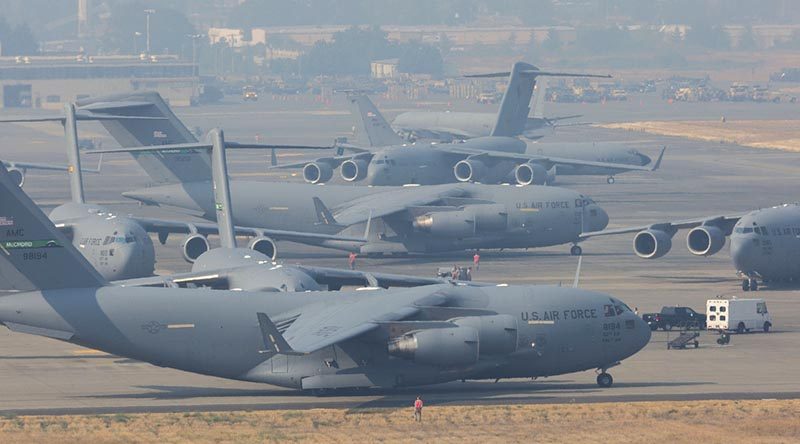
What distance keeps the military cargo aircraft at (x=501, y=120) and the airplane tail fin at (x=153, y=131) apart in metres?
36.1

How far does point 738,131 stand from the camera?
7195 inches

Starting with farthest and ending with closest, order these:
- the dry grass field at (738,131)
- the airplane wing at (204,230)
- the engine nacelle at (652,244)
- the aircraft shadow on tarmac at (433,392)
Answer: the dry grass field at (738,131) < the engine nacelle at (652,244) < the airplane wing at (204,230) < the aircraft shadow on tarmac at (433,392)

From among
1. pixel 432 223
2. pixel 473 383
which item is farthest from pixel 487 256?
pixel 473 383

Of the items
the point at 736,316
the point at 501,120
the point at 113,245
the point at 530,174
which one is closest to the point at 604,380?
the point at 736,316

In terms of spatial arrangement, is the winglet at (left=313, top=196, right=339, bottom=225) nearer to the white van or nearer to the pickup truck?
the pickup truck

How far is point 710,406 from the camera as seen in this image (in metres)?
46.2

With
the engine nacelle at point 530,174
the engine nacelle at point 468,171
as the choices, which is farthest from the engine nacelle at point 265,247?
the engine nacelle at point 530,174

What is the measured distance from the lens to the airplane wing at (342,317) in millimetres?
43906

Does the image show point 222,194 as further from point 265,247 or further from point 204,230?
point 204,230

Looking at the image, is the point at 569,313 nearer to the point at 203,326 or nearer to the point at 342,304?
the point at 342,304

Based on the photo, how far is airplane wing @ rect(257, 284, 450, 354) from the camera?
43.9 metres

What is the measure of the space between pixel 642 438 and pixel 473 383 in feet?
31.8

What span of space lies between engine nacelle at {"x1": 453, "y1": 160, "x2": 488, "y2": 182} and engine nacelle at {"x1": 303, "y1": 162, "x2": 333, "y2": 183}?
1329 centimetres

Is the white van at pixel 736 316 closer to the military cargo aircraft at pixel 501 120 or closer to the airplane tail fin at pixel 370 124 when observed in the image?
the military cargo aircraft at pixel 501 120
